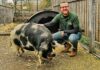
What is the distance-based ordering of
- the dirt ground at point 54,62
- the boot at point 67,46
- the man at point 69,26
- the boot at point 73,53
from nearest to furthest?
the dirt ground at point 54,62 < the man at point 69,26 < the boot at point 73,53 < the boot at point 67,46

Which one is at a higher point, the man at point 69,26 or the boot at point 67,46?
the man at point 69,26

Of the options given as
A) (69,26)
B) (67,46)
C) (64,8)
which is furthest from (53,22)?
(67,46)

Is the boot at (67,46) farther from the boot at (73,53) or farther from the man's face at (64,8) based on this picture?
the man's face at (64,8)

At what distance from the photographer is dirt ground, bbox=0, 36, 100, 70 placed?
6941mm

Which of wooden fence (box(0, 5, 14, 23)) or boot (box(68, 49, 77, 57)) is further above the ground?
wooden fence (box(0, 5, 14, 23))

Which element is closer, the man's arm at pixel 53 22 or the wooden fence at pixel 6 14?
the man's arm at pixel 53 22

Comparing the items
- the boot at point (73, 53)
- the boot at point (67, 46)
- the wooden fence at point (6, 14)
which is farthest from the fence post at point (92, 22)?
the wooden fence at point (6, 14)

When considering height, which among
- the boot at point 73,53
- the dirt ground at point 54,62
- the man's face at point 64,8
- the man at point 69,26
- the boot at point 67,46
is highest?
the man's face at point 64,8

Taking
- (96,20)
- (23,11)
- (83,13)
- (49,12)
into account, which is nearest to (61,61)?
(96,20)

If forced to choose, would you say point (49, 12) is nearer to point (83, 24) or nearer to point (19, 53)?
point (83, 24)

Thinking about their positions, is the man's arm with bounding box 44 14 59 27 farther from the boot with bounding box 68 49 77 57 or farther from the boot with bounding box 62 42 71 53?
the boot with bounding box 68 49 77 57

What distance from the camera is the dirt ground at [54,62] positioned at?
22.8 ft

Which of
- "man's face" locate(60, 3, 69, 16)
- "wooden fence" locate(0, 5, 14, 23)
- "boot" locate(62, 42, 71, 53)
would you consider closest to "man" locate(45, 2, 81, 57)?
"man's face" locate(60, 3, 69, 16)

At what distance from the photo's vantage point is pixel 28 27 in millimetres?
7383
